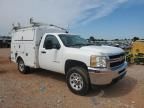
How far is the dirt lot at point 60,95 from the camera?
5664mm

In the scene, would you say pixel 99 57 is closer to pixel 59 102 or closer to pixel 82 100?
pixel 82 100

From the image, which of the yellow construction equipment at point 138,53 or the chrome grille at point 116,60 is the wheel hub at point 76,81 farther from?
the yellow construction equipment at point 138,53

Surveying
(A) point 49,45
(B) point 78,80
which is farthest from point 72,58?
(A) point 49,45

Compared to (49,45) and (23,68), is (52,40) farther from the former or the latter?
(23,68)

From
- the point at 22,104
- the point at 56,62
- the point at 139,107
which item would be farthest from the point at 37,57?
the point at 139,107

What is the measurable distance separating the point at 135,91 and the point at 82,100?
1.99 metres

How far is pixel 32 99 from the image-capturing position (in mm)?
6066

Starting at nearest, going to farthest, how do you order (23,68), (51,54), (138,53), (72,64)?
(72,64)
(51,54)
(23,68)
(138,53)

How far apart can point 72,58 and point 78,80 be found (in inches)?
29.6

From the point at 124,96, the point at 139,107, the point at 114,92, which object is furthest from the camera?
the point at 114,92

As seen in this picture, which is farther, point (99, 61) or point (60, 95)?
point (60, 95)

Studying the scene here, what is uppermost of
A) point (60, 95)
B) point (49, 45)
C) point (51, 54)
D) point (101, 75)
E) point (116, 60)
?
point (49, 45)

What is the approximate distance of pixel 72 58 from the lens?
677cm

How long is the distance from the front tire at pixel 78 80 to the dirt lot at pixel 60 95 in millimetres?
195
